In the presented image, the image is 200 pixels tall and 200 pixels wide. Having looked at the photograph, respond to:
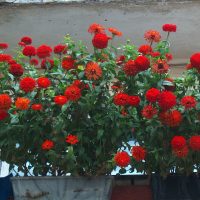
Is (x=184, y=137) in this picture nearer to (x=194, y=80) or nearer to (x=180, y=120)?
(x=180, y=120)

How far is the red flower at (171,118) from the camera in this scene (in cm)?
340

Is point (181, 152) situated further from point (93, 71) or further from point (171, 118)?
point (93, 71)

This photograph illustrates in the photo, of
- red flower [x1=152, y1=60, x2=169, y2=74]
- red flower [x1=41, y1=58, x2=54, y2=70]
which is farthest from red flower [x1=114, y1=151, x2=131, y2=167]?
red flower [x1=41, y1=58, x2=54, y2=70]

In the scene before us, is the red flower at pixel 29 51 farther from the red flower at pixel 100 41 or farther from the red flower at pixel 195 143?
the red flower at pixel 195 143

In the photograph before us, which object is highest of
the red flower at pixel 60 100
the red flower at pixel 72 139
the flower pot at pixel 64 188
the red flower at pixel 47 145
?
the red flower at pixel 60 100

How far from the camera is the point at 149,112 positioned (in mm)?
3391

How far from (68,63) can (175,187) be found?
99 centimetres

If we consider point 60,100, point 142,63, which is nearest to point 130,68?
point 142,63

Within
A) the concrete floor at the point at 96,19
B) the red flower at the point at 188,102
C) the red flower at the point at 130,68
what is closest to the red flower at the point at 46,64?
the red flower at the point at 130,68

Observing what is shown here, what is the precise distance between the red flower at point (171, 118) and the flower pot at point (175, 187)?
1.31 ft

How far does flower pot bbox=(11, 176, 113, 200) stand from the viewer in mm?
3529

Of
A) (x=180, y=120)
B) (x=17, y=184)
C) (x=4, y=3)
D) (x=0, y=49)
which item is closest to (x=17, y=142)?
(x=17, y=184)

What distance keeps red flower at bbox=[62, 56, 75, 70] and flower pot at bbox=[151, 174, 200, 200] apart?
2.75ft

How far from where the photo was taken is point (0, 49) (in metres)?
4.06
